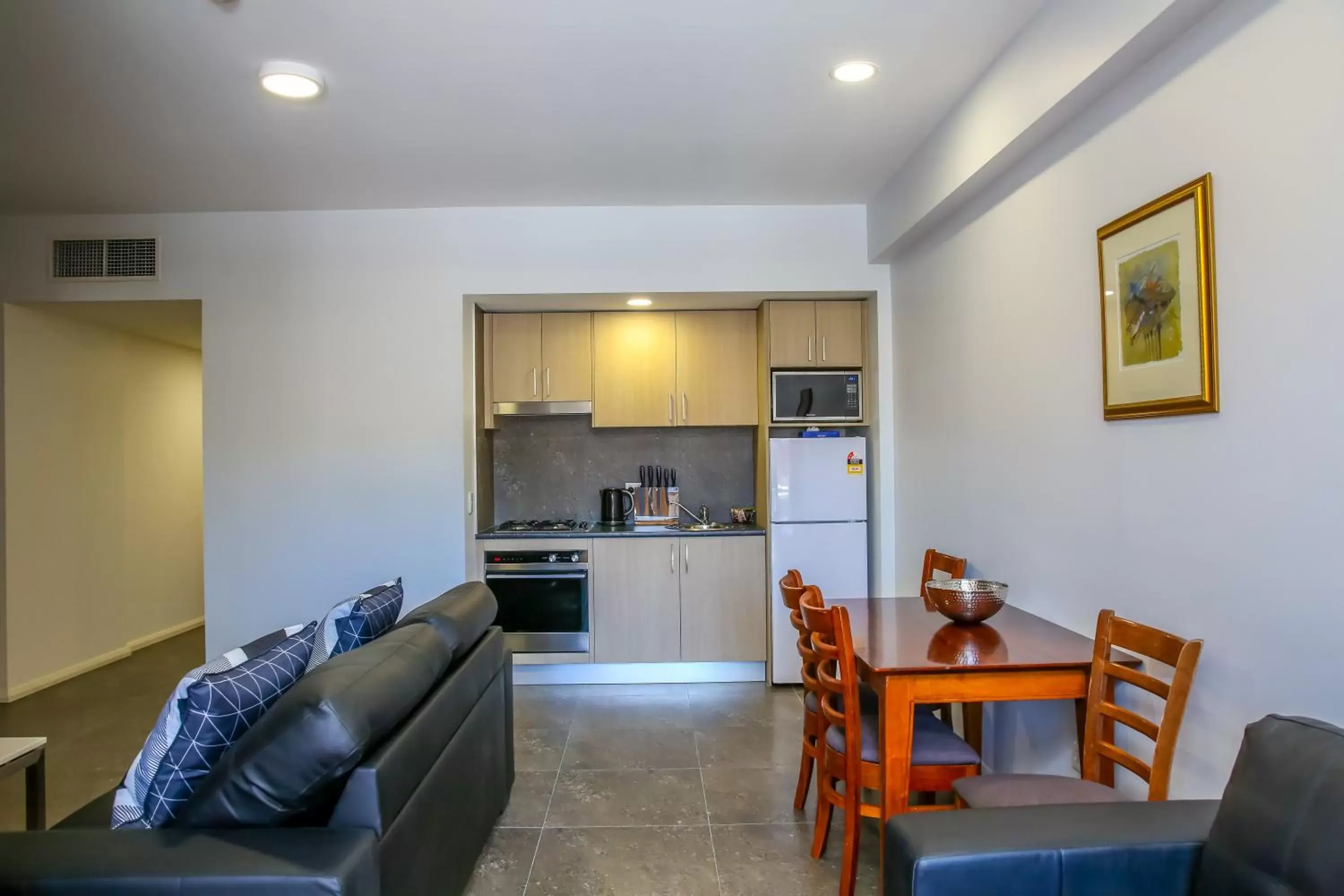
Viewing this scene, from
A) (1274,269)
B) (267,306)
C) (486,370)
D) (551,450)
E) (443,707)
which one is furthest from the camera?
(551,450)

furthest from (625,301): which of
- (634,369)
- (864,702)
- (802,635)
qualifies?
(864,702)

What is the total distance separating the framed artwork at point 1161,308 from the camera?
6.10 feet

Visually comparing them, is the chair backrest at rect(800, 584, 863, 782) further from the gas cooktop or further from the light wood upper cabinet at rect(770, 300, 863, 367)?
the gas cooktop

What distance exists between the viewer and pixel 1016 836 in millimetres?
1418

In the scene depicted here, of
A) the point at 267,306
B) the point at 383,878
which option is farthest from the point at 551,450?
the point at 383,878

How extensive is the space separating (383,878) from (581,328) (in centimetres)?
Answer: 367

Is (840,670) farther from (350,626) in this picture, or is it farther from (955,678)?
(350,626)

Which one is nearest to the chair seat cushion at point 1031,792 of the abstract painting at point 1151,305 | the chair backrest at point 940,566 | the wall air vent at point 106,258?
the chair backrest at point 940,566

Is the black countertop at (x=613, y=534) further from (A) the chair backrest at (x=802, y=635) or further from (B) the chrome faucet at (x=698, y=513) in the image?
(A) the chair backrest at (x=802, y=635)

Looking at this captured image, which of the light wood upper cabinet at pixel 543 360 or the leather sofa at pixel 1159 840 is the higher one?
the light wood upper cabinet at pixel 543 360

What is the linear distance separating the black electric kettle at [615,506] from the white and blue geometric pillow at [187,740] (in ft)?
10.8

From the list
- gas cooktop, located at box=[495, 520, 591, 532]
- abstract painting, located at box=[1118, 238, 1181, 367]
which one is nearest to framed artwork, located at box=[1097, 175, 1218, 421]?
abstract painting, located at box=[1118, 238, 1181, 367]

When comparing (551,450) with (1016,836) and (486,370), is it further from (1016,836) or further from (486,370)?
(1016,836)

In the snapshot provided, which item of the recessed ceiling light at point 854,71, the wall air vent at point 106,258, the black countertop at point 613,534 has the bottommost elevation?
the black countertop at point 613,534
